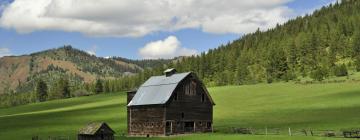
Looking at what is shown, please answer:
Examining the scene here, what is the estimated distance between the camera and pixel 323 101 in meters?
96.3

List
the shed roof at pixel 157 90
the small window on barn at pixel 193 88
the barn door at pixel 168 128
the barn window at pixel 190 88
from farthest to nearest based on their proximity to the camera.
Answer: the small window on barn at pixel 193 88 → the barn window at pixel 190 88 → the shed roof at pixel 157 90 → the barn door at pixel 168 128

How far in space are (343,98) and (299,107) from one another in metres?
9.66

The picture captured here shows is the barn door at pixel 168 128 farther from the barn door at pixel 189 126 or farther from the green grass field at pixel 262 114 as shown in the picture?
the green grass field at pixel 262 114

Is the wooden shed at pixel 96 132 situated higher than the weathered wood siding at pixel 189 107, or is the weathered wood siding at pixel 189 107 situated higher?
the weathered wood siding at pixel 189 107

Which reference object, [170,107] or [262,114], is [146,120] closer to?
[170,107]

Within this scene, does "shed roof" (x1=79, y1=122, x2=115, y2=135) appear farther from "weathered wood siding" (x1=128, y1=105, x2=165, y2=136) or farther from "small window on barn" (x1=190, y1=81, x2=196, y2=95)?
"small window on barn" (x1=190, y1=81, x2=196, y2=95)

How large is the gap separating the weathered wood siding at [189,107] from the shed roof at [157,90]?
804 mm

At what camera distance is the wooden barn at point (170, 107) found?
A: 6856 cm

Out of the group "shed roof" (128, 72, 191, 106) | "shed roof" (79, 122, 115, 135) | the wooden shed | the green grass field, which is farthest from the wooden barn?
"shed roof" (79, 122, 115, 135)

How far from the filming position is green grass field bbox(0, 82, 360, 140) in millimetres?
71625

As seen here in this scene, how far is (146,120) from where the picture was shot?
232ft

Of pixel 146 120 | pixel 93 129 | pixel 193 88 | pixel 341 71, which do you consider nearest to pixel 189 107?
pixel 193 88

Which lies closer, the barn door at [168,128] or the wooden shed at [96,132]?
the wooden shed at [96,132]

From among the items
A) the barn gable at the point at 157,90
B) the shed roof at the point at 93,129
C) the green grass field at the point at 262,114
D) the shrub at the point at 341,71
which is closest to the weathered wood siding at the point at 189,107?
the barn gable at the point at 157,90
